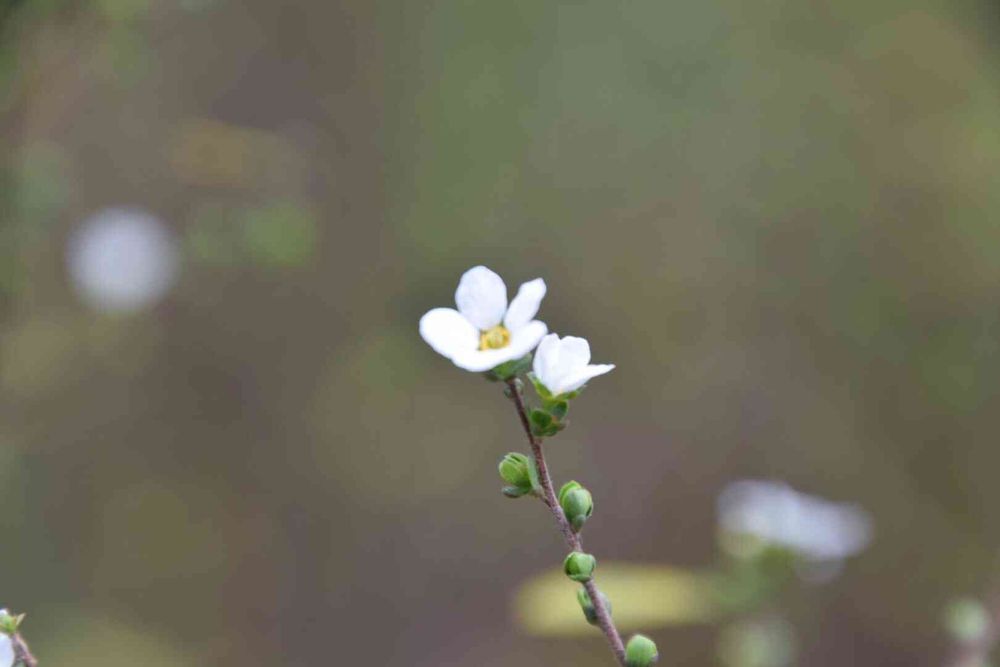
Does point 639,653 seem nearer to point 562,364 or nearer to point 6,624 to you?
point 562,364

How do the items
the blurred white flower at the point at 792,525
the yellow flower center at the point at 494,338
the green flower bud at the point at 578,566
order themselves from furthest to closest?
the blurred white flower at the point at 792,525
the yellow flower center at the point at 494,338
the green flower bud at the point at 578,566

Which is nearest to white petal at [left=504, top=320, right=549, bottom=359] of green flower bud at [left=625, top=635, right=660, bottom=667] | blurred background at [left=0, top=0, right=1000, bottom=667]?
green flower bud at [left=625, top=635, right=660, bottom=667]

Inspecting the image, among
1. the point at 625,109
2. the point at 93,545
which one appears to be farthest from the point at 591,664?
the point at 625,109

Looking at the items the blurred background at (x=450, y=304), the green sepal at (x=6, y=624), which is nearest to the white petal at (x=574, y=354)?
the green sepal at (x=6, y=624)

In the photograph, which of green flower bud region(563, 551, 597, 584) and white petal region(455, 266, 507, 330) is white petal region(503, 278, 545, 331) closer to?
white petal region(455, 266, 507, 330)

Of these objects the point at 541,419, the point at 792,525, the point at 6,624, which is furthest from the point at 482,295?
the point at 792,525

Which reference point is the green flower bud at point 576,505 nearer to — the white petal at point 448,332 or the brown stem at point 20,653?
the white petal at point 448,332
